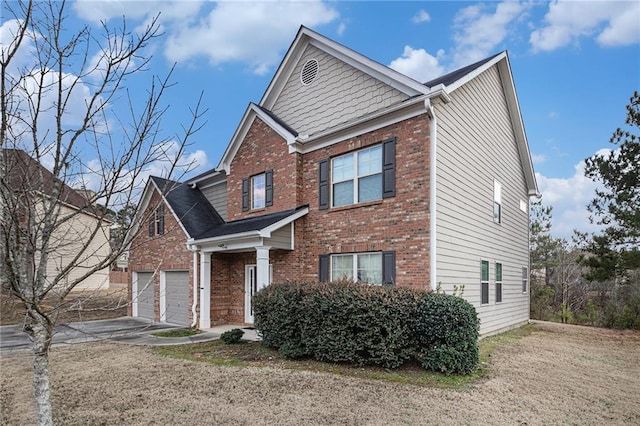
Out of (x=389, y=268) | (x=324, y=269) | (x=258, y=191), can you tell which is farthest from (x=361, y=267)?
(x=258, y=191)

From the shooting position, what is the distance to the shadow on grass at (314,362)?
7.01m

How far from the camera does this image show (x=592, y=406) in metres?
5.92

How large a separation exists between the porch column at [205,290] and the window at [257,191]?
222cm

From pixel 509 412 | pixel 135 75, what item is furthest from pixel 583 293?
pixel 135 75

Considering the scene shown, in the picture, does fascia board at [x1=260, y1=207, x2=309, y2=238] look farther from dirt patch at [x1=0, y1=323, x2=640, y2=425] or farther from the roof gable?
the roof gable

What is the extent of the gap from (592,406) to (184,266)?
12509 mm

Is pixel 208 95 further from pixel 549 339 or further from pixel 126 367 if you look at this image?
pixel 549 339

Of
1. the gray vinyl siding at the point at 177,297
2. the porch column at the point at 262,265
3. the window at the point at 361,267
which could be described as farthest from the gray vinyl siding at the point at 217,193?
the window at the point at 361,267

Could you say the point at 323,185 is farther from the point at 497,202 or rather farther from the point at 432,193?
the point at 497,202

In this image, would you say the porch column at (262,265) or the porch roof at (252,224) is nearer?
the porch column at (262,265)

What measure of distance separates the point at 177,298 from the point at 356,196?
28.2 ft

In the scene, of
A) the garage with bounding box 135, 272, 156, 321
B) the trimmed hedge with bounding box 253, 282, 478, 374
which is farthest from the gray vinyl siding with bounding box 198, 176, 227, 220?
the trimmed hedge with bounding box 253, 282, 478, 374

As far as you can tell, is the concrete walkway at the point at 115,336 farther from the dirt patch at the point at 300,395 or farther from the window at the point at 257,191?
the window at the point at 257,191

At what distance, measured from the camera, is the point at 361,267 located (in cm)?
1057
